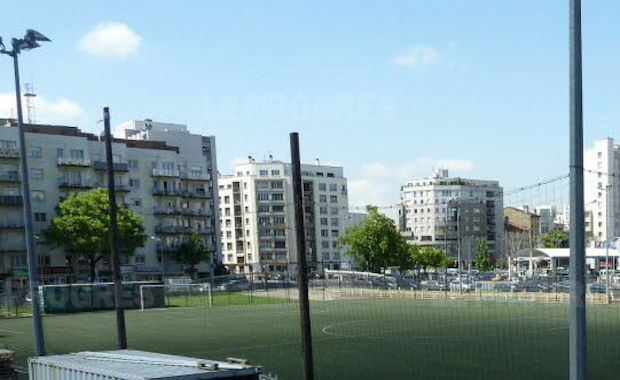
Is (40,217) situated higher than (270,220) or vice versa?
(40,217)

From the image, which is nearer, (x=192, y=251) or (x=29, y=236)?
(x=29, y=236)

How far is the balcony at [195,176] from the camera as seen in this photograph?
10309 cm

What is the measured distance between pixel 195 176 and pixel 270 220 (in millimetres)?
37028

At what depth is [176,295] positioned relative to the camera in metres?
64.7

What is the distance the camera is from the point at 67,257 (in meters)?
85.0

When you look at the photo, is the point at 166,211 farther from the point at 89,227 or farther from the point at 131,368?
the point at 131,368

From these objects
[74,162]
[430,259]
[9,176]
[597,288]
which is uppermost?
[74,162]

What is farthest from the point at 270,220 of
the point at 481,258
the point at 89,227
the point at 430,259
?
the point at 89,227

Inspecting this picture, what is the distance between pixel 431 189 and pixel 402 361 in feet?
479

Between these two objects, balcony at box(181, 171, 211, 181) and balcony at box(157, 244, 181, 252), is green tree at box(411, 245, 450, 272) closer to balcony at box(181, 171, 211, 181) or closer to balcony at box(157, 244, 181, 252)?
balcony at box(181, 171, 211, 181)

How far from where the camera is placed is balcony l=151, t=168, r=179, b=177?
320ft

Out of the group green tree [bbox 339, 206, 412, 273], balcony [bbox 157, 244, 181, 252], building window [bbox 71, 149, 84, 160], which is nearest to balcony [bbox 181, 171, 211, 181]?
balcony [bbox 157, 244, 181, 252]

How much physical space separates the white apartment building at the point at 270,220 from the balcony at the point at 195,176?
3170 cm

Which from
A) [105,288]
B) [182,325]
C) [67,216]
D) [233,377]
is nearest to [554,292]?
[182,325]
